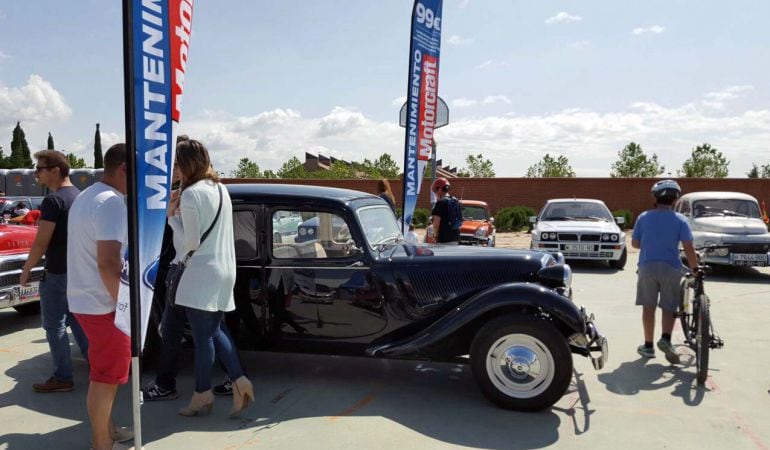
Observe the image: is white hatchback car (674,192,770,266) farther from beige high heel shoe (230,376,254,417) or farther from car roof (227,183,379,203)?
beige high heel shoe (230,376,254,417)

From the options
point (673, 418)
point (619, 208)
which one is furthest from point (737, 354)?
point (619, 208)

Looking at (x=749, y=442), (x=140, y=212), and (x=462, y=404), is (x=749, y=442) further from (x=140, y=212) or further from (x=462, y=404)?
(x=140, y=212)

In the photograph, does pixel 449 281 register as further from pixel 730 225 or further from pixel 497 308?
pixel 730 225

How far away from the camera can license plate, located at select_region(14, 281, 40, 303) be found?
6.52m

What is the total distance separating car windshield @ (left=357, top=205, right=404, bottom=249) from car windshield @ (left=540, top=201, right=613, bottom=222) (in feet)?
26.7

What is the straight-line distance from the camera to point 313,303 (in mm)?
4715

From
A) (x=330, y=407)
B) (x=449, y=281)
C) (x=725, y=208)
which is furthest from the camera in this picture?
(x=725, y=208)

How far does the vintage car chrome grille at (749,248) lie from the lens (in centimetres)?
1044

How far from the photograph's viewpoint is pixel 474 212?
13844 mm

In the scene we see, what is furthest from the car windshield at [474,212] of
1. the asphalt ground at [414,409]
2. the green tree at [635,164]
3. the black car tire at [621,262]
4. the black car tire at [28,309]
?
the green tree at [635,164]

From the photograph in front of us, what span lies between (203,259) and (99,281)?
726 mm

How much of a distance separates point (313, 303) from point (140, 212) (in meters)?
Result: 1.89

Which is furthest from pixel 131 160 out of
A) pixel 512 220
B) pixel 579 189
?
pixel 579 189

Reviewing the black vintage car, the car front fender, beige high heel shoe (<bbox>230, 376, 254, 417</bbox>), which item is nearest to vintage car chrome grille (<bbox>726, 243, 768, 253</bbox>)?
the black vintage car
